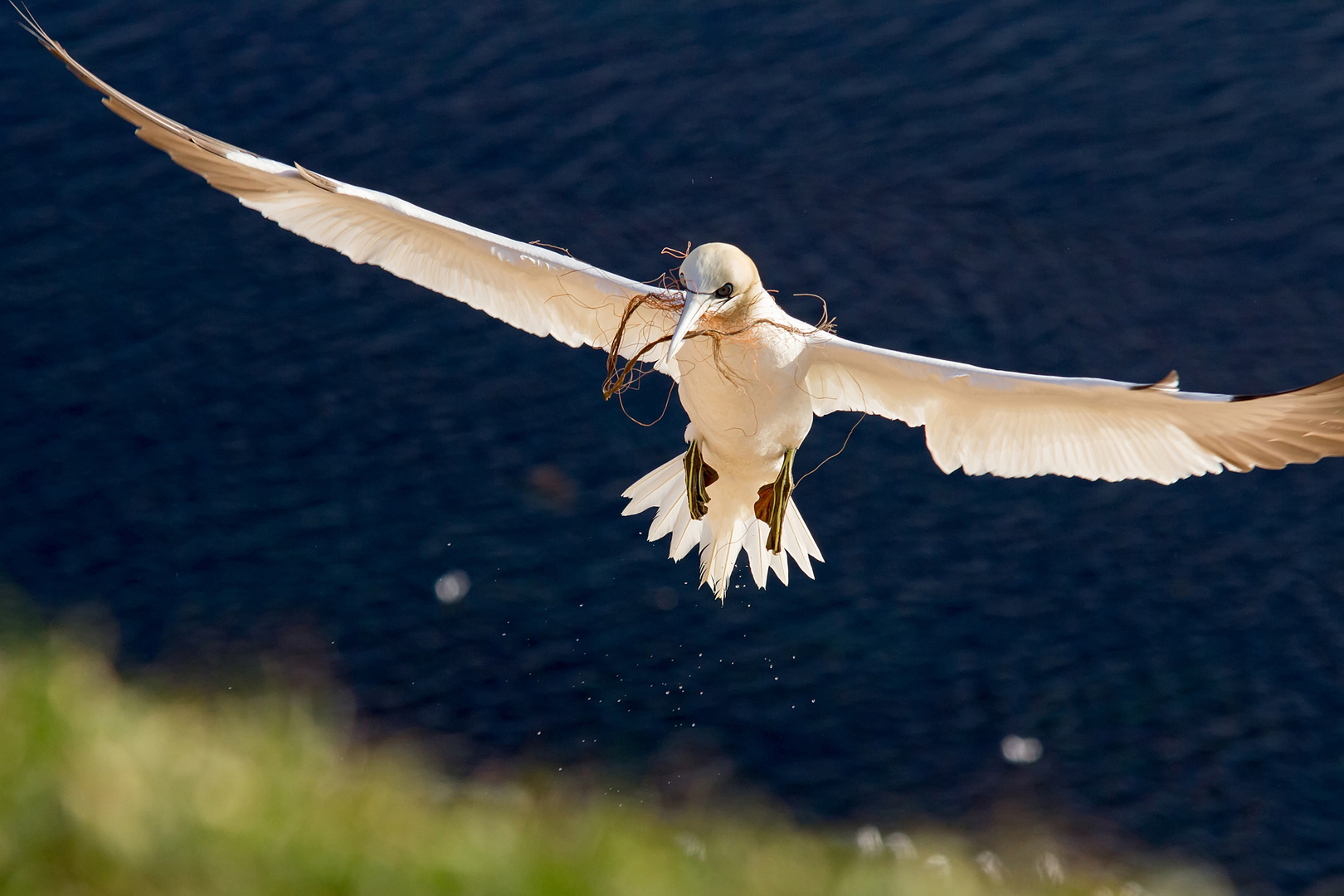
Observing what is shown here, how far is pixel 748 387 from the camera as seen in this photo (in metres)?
5.77

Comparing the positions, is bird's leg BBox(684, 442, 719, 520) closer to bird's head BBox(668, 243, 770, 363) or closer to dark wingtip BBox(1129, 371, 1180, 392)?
bird's head BBox(668, 243, 770, 363)

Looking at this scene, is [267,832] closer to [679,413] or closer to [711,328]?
[711,328]

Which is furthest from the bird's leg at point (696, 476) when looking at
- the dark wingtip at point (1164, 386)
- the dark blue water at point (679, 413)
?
the dark blue water at point (679, 413)

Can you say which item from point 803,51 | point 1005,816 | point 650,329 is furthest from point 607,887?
point 803,51

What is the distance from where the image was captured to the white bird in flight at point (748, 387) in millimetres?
5223

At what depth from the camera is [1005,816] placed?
29.5 feet

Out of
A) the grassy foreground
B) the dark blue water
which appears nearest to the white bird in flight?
the grassy foreground

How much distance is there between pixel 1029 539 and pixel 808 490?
1.63m

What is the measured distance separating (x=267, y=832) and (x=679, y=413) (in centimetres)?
590

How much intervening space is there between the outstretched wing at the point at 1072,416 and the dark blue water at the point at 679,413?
3.71 meters

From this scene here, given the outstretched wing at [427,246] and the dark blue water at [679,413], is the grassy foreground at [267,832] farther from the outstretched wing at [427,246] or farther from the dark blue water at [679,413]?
the dark blue water at [679,413]

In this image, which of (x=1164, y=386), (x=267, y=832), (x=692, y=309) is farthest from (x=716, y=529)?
(x=267, y=832)

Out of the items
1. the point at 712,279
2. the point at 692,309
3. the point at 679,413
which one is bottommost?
the point at 692,309

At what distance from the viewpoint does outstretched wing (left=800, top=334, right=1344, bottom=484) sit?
5027 mm
